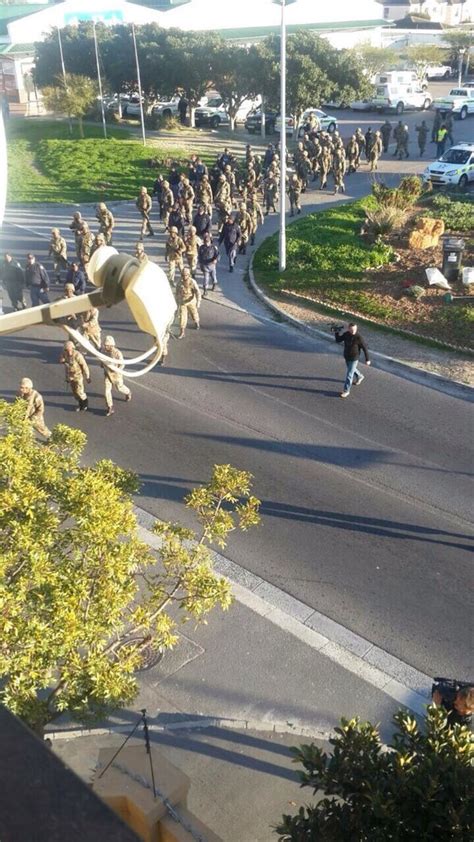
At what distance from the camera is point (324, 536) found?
388 inches

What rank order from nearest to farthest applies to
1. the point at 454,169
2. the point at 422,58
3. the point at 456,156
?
the point at 454,169, the point at 456,156, the point at 422,58

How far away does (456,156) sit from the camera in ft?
91.3

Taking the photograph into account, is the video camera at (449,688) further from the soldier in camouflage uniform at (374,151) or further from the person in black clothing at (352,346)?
the soldier in camouflage uniform at (374,151)

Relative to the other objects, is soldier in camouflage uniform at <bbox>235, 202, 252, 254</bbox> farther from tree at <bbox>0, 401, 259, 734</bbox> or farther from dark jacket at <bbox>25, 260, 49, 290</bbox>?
tree at <bbox>0, 401, 259, 734</bbox>

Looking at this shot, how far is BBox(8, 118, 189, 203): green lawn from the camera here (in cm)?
2877

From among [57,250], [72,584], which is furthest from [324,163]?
[72,584]

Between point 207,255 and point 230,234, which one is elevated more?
point 230,234

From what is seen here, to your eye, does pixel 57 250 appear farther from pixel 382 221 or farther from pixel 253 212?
pixel 382 221

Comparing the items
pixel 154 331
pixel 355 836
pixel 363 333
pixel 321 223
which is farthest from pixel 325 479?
pixel 321 223

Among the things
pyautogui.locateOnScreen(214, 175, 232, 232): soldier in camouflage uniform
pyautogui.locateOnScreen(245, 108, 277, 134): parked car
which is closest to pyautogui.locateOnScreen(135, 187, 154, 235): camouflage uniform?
pyautogui.locateOnScreen(214, 175, 232, 232): soldier in camouflage uniform

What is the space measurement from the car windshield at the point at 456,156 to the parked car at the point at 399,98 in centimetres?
1889

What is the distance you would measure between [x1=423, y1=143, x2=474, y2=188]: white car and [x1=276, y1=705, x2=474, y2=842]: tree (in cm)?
2520

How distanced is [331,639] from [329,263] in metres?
13.0

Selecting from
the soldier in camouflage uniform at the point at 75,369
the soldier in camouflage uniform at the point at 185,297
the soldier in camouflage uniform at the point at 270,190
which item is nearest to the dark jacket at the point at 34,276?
the soldier in camouflage uniform at the point at 185,297
